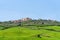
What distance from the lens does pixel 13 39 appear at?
5697 cm

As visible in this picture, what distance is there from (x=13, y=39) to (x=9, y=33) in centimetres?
1421

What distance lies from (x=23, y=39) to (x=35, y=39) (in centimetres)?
345

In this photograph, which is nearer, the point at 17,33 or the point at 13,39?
the point at 13,39

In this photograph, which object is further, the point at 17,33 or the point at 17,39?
the point at 17,33

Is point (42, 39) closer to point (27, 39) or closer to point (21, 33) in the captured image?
point (27, 39)

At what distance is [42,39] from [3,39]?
436 inches

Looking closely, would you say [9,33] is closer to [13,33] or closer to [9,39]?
[13,33]

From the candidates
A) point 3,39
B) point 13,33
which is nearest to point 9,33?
point 13,33

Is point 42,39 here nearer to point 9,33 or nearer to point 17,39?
point 17,39

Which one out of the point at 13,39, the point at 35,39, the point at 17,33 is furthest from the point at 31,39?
the point at 17,33

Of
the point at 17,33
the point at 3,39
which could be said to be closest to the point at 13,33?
the point at 17,33

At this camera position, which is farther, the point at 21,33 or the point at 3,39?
the point at 21,33

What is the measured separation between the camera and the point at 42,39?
59.0 meters

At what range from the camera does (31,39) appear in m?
58.2
